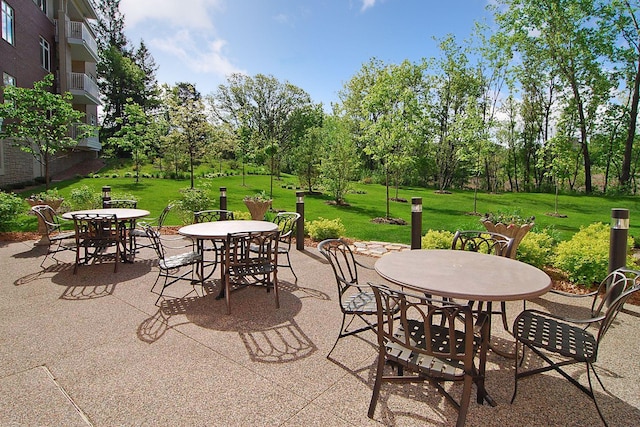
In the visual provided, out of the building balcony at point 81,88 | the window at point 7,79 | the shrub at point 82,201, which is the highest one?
the building balcony at point 81,88

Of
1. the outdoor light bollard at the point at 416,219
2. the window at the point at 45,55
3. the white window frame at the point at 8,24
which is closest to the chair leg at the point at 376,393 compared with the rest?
the outdoor light bollard at the point at 416,219

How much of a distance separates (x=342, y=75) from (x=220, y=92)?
1227 centimetres

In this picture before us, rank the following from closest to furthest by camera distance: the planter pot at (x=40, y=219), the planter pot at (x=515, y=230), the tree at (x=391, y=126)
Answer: the planter pot at (x=515, y=230) → the planter pot at (x=40, y=219) → the tree at (x=391, y=126)

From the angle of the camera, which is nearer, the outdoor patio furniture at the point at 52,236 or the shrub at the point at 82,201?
the outdoor patio furniture at the point at 52,236

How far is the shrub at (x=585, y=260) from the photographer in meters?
4.09

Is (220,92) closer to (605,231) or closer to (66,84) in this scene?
(66,84)

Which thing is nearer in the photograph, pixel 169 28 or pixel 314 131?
pixel 169 28

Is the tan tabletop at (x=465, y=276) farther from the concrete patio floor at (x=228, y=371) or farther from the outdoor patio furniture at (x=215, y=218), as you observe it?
the outdoor patio furniture at (x=215, y=218)

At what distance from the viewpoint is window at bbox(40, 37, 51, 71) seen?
1524cm

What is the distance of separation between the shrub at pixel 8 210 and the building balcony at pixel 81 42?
14.1 metres

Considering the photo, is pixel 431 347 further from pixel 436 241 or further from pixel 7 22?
pixel 7 22

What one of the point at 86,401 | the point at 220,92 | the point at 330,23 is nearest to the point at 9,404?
the point at 86,401

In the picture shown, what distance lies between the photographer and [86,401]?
2.04 metres

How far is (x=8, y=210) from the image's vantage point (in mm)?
6559
